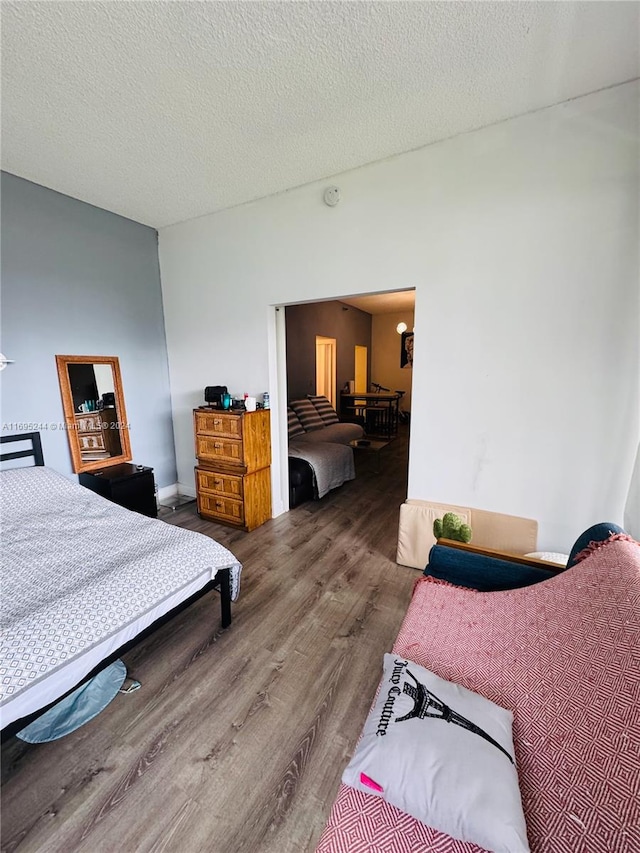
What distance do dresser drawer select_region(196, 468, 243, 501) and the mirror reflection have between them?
3.09 feet

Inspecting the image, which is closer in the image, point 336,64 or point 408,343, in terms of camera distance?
point 336,64

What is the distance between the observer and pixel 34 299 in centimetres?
279

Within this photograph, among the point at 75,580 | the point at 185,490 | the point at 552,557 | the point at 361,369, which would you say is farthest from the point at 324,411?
the point at 75,580

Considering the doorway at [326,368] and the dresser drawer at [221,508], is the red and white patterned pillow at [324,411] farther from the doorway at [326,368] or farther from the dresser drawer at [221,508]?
the dresser drawer at [221,508]

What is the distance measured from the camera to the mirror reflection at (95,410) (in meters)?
3.13

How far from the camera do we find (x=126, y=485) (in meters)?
3.08

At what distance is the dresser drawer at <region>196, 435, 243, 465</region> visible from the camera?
125 inches

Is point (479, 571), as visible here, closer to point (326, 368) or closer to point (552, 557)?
point (552, 557)

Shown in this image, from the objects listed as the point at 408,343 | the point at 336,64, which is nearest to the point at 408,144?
the point at 336,64

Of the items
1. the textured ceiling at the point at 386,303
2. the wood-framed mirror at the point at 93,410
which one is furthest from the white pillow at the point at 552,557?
the textured ceiling at the point at 386,303

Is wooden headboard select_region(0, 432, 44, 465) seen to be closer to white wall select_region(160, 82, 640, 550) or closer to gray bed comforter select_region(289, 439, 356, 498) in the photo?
gray bed comforter select_region(289, 439, 356, 498)

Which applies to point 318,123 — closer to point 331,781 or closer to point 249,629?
point 249,629

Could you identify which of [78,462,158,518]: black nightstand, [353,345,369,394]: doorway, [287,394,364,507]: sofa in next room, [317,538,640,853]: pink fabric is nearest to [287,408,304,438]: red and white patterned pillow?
[287,394,364,507]: sofa in next room

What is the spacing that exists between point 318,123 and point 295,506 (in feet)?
10.7
